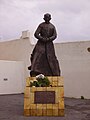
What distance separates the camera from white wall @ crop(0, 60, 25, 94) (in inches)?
648

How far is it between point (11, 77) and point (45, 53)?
824 centimetres

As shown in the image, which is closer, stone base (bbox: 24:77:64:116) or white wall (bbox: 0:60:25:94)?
stone base (bbox: 24:77:64:116)

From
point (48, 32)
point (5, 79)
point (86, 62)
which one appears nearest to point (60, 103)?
point (48, 32)

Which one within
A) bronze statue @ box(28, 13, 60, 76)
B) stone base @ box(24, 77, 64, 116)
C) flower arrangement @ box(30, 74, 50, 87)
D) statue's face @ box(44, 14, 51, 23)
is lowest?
stone base @ box(24, 77, 64, 116)

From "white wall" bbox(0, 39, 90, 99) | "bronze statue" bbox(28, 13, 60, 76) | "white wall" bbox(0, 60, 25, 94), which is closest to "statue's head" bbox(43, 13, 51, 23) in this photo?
"bronze statue" bbox(28, 13, 60, 76)

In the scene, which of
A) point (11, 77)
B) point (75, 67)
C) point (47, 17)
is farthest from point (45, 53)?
point (11, 77)

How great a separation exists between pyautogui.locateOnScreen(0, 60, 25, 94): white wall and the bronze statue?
25.6 feet

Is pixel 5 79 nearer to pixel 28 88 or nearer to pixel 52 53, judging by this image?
pixel 52 53

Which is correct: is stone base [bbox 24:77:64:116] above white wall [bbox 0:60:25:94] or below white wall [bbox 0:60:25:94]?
below

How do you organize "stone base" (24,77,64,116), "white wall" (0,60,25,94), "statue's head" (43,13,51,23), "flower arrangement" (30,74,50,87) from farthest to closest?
"white wall" (0,60,25,94)
"statue's head" (43,13,51,23)
"flower arrangement" (30,74,50,87)
"stone base" (24,77,64,116)

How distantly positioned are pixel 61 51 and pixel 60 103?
7.95 meters

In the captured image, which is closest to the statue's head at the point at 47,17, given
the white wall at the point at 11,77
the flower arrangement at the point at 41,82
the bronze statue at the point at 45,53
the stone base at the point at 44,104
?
the bronze statue at the point at 45,53

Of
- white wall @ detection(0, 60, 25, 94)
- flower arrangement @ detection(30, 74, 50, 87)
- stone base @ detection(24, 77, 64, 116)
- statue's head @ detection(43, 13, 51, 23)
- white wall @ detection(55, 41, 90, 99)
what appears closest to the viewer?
stone base @ detection(24, 77, 64, 116)

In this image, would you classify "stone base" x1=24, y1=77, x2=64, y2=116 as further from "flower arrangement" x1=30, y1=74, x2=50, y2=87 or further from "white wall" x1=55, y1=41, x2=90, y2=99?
"white wall" x1=55, y1=41, x2=90, y2=99
